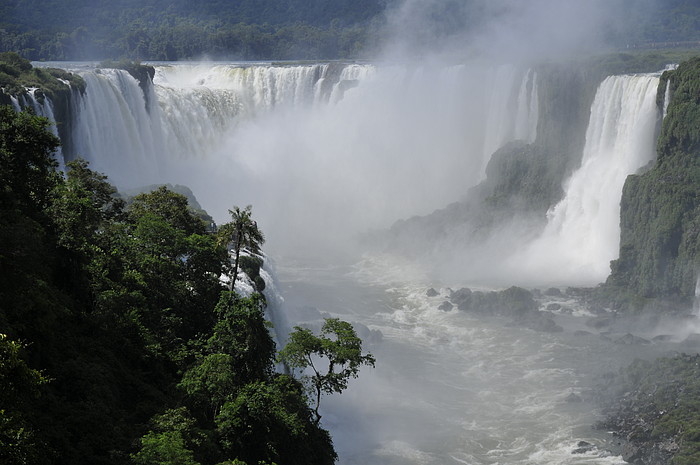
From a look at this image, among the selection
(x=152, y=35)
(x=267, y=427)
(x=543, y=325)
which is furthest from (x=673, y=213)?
(x=152, y=35)

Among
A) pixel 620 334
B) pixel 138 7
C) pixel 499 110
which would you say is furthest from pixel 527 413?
pixel 138 7

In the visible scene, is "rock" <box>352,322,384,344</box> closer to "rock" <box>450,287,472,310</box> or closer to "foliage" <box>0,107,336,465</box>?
"rock" <box>450,287,472,310</box>

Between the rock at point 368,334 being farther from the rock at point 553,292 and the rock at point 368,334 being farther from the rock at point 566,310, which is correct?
the rock at point 553,292

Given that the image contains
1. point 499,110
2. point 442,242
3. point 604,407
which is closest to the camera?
point 604,407

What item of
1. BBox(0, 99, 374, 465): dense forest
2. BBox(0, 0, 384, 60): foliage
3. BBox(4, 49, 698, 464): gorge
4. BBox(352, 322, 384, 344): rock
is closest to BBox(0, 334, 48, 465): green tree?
BBox(0, 99, 374, 465): dense forest

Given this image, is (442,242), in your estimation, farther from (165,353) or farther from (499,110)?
(165,353)

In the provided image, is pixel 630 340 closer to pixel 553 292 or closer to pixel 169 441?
pixel 553 292
